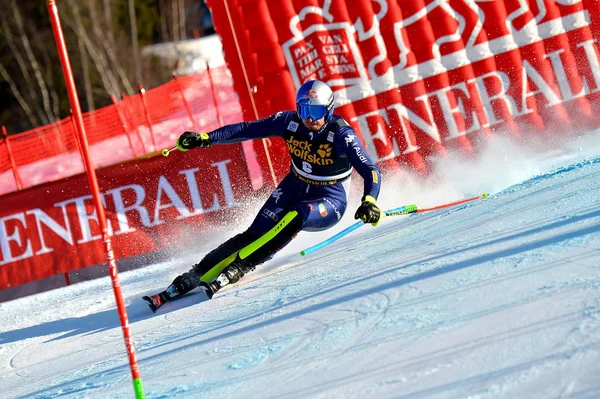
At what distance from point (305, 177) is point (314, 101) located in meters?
0.69

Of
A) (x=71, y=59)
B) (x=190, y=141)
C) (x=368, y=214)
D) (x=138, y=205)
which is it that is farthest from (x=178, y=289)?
(x=71, y=59)

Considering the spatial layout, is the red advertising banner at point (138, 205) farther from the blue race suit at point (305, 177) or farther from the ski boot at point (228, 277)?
the ski boot at point (228, 277)

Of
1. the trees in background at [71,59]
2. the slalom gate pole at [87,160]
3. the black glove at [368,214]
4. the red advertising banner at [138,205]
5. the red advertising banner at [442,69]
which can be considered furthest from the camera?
the trees in background at [71,59]

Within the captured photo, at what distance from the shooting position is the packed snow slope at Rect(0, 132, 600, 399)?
9.91ft

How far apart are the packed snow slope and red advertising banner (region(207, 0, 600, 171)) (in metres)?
2.33

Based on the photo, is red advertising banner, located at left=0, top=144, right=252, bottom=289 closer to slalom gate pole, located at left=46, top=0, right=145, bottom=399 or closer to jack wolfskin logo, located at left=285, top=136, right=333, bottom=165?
jack wolfskin logo, located at left=285, top=136, right=333, bottom=165

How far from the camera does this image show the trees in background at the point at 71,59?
26.1m

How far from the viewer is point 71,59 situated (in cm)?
2756

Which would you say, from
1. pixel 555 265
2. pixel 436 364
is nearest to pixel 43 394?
pixel 436 364

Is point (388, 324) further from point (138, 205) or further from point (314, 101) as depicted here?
point (138, 205)

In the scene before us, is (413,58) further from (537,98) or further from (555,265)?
(555,265)

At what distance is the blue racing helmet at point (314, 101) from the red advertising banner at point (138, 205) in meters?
2.91

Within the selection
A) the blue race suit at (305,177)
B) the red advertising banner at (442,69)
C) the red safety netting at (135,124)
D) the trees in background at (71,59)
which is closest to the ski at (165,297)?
the blue race suit at (305,177)

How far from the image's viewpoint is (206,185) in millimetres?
8852
